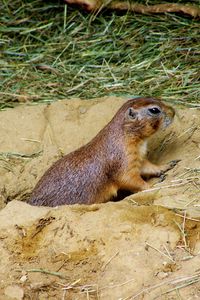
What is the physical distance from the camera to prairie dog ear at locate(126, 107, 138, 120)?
798cm

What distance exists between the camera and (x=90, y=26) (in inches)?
417

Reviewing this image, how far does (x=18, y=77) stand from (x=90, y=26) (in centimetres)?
143

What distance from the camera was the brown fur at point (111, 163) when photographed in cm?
785

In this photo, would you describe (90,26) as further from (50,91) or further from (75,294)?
(75,294)

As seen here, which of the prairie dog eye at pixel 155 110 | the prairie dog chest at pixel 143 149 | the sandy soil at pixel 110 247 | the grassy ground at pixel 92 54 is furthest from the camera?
the grassy ground at pixel 92 54

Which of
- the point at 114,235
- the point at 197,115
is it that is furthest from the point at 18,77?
the point at 114,235

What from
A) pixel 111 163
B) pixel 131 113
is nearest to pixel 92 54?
pixel 131 113

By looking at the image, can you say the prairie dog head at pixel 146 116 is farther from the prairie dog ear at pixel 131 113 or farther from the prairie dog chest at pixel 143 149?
the prairie dog chest at pixel 143 149

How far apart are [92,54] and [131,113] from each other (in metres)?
2.29

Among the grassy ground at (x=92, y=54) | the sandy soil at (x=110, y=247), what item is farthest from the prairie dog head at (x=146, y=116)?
the grassy ground at (x=92, y=54)

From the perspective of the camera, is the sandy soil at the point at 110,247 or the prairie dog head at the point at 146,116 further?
the prairie dog head at the point at 146,116

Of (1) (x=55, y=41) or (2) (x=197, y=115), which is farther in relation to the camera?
(1) (x=55, y=41)

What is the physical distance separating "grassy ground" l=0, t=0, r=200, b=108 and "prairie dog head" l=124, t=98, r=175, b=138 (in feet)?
2.94

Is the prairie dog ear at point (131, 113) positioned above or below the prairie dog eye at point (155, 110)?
below
